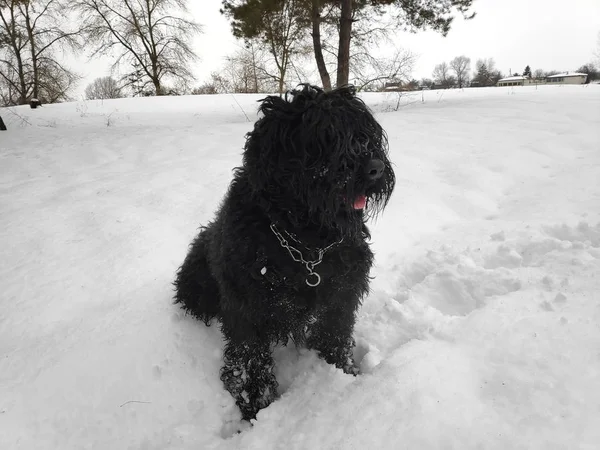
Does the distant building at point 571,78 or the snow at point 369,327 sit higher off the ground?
the distant building at point 571,78

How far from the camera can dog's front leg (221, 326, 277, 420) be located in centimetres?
220

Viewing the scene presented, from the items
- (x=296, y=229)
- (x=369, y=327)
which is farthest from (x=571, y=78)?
(x=296, y=229)

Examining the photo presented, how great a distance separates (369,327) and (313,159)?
1.59 metres

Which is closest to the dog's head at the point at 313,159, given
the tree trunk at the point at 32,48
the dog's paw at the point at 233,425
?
the dog's paw at the point at 233,425

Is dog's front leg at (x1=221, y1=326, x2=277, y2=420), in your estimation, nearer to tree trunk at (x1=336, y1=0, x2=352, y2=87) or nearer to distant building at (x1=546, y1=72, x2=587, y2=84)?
tree trunk at (x1=336, y1=0, x2=352, y2=87)

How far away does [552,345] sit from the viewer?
1943mm

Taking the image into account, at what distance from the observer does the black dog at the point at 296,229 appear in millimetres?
1783

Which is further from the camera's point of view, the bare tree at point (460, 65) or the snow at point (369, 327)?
the bare tree at point (460, 65)

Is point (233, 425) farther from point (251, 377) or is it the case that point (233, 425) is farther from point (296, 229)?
point (296, 229)

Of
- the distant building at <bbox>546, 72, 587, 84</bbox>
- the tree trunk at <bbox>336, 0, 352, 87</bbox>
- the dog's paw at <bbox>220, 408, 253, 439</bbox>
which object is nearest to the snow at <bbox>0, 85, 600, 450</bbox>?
the dog's paw at <bbox>220, 408, 253, 439</bbox>

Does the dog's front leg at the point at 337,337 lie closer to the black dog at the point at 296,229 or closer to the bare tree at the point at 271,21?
the black dog at the point at 296,229

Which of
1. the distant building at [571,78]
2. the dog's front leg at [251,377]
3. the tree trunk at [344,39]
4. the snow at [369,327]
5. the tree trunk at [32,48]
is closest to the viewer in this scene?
the snow at [369,327]

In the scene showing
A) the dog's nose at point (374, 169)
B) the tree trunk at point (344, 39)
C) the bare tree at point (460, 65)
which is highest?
the bare tree at point (460, 65)

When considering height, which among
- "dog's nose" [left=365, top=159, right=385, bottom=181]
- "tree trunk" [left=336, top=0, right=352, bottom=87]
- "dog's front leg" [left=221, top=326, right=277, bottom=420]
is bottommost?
"dog's front leg" [left=221, top=326, right=277, bottom=420]
